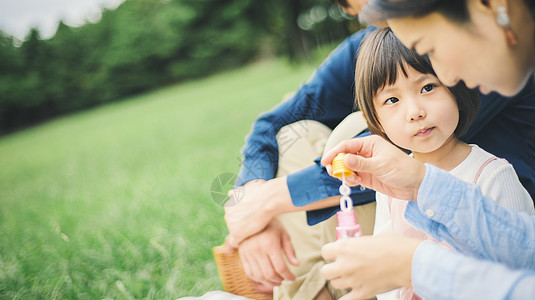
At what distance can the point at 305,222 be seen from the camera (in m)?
1.74

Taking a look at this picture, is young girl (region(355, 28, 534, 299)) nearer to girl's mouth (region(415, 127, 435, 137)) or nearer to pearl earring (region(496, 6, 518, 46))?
girl's mouth (region(415, 127, 435, 137))

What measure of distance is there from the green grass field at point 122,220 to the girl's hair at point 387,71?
41.4 inches

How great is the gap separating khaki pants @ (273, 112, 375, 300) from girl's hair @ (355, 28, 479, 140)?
0.87ft

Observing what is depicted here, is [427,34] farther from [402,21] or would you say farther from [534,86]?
[534,86]

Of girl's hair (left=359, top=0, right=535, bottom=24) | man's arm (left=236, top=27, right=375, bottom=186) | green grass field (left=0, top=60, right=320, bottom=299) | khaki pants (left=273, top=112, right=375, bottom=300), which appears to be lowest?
green grass field (left=0, top=60, right=320, bottom=299)

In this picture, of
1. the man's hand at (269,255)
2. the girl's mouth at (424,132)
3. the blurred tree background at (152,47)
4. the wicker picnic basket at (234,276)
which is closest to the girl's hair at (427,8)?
the girl's mouth at (424,132)

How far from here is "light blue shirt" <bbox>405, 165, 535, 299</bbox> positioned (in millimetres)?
796

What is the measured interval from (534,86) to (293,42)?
16.5 m

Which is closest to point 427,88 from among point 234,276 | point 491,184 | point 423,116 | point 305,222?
point 423,116

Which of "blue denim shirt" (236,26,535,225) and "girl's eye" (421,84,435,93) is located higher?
"girl's eye" (421,84,435,93)

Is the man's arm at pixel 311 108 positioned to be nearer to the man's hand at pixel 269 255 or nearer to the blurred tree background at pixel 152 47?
the man's hand at pixel 269 255

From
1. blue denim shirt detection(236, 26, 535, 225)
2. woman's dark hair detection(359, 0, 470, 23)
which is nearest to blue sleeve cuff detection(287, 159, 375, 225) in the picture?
blue denim shirt detection(236, 26, 535, 225)

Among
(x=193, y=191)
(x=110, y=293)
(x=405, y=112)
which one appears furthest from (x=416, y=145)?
(x=193, y=191)

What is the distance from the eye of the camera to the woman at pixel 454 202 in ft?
2.58
